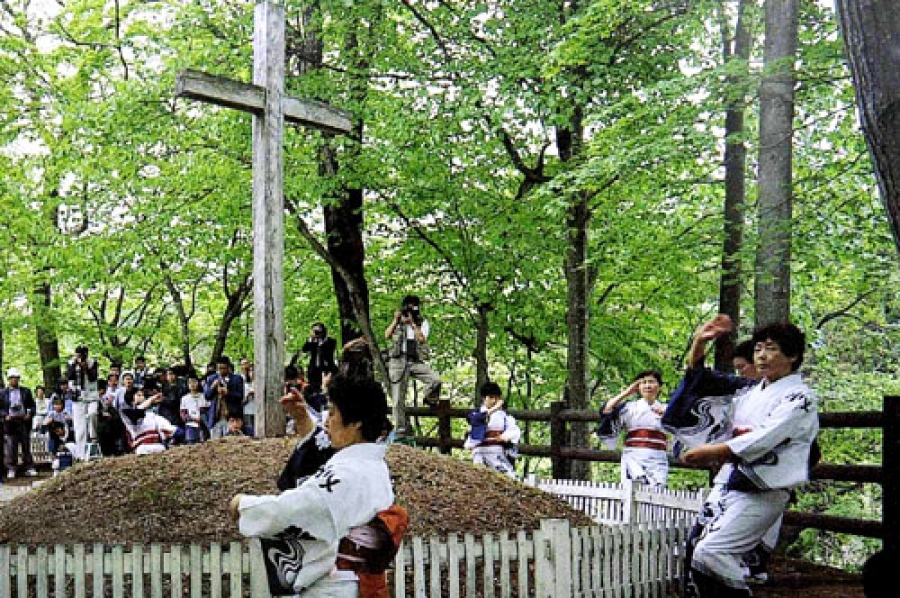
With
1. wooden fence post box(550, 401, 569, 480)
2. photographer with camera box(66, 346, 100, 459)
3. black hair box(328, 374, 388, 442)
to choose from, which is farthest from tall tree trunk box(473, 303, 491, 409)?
black hair box(328, 374, 388, 442)

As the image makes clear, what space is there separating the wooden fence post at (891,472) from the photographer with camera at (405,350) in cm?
647

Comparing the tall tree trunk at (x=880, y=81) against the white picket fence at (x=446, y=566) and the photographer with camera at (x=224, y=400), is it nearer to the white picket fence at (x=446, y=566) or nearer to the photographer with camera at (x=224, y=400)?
the white picket fence at (x=446, y=566)

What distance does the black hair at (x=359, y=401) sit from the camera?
3.83m

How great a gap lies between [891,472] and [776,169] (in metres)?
4.04

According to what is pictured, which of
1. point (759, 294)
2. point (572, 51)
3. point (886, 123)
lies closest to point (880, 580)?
point (886, 123)

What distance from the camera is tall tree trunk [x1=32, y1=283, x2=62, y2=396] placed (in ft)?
74.8

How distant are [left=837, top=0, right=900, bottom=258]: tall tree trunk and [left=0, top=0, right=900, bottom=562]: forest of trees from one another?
6633mm

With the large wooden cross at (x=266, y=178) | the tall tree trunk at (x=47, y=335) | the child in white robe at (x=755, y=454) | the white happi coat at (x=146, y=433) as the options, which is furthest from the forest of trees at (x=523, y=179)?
the white happi coat at (x=146, y=433)

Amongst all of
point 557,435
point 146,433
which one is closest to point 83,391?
point 146,433

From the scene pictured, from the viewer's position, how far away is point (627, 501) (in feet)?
29.7

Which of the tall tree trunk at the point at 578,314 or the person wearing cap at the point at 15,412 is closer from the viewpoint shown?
the tall tree trunk at the point at 578,314

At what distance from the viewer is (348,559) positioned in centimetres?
383

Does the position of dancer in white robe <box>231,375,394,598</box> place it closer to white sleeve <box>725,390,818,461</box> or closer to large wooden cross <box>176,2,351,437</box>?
white sleeve <box>725,390,818,461</box>

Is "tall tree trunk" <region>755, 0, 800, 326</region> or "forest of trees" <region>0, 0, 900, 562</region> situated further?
"forest of trees" <region>0, 0, 900, 562</region>
